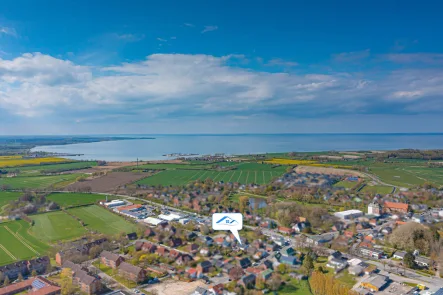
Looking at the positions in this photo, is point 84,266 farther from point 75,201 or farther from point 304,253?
point 75,201

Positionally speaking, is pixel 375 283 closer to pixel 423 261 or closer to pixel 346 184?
pixel 423 261

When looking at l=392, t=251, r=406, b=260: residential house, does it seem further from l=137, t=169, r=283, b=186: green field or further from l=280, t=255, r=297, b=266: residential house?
l=137, t=169, r=283, b=186: green field

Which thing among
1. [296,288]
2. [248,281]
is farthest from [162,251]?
[296,288]

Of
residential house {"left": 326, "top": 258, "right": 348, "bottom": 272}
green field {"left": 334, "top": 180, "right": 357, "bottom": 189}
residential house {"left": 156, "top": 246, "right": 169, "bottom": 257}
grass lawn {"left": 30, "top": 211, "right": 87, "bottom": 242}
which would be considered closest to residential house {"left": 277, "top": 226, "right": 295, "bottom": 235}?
residential house {"left": 326, "top": 258, "right": 348, "bottom": 272}

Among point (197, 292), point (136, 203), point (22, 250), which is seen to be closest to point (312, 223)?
point (197, 292)

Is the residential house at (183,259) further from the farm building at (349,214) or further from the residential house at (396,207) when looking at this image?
the residential house at (396,207)
